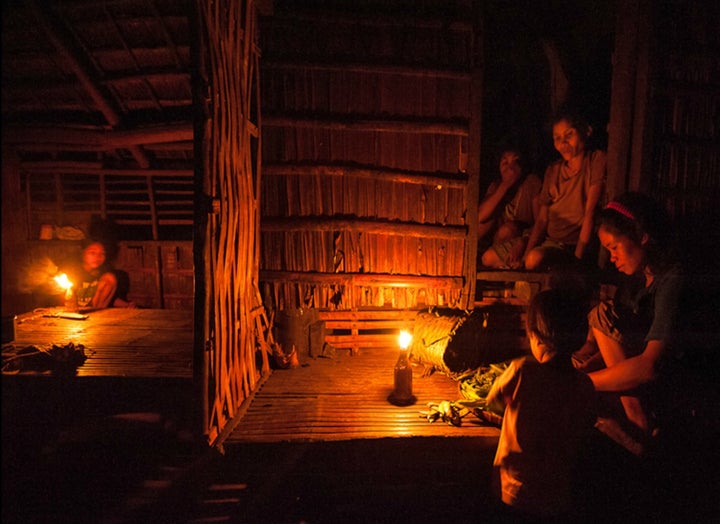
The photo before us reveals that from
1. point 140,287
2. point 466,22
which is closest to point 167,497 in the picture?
point 466,22

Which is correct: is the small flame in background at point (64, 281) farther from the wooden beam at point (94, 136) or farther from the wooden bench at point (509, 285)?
the wooden bench at point (509, 285)

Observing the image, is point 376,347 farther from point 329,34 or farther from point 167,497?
point 329,34

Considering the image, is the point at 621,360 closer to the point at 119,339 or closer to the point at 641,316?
the point at 641,316

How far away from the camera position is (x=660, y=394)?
3518 millimetres

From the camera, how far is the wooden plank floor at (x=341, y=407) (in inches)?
139

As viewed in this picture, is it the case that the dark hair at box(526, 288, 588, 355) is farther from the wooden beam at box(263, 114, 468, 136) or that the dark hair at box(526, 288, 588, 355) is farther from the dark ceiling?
the dark ceiling

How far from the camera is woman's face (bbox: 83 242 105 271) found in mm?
7719

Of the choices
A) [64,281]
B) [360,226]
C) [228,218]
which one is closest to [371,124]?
[360,226]

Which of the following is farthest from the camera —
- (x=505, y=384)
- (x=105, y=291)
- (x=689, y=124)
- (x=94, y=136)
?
(x=105, y=291)

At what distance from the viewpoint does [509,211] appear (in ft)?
19.1

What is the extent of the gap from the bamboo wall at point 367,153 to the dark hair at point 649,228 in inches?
69.3

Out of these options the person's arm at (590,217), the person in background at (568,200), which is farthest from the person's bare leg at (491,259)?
the person's arm at (590,217)

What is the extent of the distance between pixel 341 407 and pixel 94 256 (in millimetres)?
6164

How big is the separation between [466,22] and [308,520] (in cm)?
530
